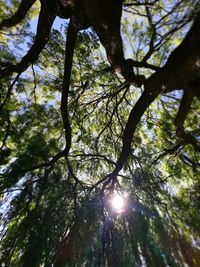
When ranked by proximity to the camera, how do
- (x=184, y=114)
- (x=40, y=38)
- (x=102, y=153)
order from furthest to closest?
(x=102, y=153) < (x=40, y=38) < (x=184, y=114)

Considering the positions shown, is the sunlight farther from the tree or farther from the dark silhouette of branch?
the dark silhouette of branch

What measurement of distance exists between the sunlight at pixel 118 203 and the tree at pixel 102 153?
0.04m

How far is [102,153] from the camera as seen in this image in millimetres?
3830

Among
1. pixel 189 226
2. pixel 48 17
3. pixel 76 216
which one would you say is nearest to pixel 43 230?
pixel 76 216

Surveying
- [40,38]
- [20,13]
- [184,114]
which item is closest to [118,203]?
[184,114]

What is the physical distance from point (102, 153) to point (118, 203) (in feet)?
4.45

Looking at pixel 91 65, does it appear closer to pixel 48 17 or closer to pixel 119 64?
pixel 48 17

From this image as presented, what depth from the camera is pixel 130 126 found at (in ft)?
7.75

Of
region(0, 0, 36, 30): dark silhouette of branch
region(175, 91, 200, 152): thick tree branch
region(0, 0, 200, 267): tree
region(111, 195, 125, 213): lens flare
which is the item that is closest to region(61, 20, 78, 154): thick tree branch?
region(0, 0, 200, 267): tree

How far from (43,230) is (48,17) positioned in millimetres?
2066

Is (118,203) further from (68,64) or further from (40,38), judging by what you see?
(40,38)

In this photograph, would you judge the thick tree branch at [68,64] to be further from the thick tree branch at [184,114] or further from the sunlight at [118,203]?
the thick tree branch at [184,114]

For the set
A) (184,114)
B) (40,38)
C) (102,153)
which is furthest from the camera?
(102,153)

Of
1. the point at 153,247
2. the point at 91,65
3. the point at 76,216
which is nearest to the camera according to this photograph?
the point at 153,247
